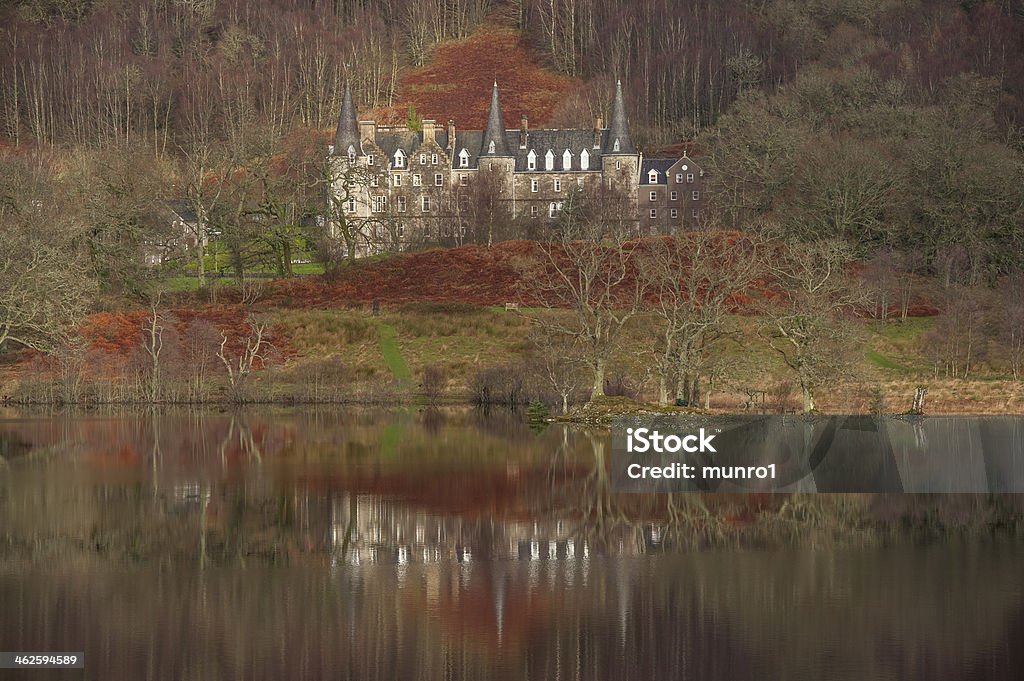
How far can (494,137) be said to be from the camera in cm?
11969

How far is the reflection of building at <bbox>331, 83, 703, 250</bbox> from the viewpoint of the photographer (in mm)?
112938

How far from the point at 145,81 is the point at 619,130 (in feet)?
194

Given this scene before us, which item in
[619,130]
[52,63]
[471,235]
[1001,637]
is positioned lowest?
[1001,637]

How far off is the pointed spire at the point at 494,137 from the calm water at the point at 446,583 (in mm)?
79213

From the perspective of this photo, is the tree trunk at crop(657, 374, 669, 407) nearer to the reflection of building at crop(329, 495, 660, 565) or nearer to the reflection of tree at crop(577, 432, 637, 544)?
the reflection of tree at crop(577, 432, 637, 544)

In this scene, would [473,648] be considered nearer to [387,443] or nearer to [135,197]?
[387,443]

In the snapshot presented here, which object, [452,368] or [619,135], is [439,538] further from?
[619,135]

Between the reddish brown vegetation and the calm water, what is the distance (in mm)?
110955

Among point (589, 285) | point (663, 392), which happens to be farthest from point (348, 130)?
point (663, 392)

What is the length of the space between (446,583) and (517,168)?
94.4m

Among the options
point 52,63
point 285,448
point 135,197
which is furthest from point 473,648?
point 52,63

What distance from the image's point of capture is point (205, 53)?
170 m

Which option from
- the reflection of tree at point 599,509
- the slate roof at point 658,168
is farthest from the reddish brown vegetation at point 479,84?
the reflection of tree at point 599,509

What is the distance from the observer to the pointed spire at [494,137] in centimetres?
11925
